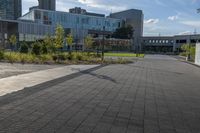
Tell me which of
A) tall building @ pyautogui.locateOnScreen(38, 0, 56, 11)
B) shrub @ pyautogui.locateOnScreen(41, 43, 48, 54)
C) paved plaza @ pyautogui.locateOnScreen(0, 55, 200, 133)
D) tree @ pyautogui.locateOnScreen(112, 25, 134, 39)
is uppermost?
tall building @ pyautogui.locateOnScreen(38, 0, 56, 11)

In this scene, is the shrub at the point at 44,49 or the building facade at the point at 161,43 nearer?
the shrub at the point at 44,49

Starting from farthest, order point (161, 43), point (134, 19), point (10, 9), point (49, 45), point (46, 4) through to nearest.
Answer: point (46, 4)
point (134, 19)
point (161, 43)
point (10, 9)
point (49, 45)

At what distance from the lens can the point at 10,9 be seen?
116375 millimetres

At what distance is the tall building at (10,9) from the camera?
354ft

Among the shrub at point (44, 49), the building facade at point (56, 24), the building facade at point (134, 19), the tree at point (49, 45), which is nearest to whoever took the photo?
the shrub at point (44, 49)

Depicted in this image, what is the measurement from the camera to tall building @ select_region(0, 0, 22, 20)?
108m

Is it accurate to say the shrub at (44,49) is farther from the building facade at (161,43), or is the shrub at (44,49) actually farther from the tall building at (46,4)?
the tall building at (46,4)

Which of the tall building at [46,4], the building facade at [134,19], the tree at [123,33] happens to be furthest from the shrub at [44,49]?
the tall building at [46,4]

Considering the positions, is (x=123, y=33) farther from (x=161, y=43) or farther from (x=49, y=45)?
Result: (x=49, y=45)

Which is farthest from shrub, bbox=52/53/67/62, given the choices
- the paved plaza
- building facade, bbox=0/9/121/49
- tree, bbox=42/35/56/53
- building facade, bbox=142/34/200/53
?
building facade, bbox=142/34/200/53

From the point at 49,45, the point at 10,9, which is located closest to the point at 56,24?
the point at 10,9

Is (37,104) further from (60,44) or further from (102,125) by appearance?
(60,44)

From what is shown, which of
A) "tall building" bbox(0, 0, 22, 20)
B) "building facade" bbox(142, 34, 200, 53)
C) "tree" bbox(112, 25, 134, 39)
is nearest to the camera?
"tall building" bbox(0, 0, 22, 20)

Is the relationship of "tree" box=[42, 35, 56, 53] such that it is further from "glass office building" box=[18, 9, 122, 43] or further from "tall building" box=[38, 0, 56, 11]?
"tall building" box=[38, 0, 56, 11]
